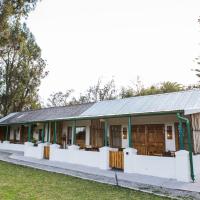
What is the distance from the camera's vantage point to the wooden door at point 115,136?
53.3 feet

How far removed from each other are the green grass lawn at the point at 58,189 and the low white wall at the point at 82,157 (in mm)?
2688

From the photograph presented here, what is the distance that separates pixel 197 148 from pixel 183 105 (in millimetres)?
2142

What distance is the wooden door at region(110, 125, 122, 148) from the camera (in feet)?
53.3

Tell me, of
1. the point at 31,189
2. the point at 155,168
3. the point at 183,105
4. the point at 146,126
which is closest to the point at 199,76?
the point at 146,126

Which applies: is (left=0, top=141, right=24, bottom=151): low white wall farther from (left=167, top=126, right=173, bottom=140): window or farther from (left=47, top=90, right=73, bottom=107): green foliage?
(left=47, top=90, right=73, bottom=107): green foliage

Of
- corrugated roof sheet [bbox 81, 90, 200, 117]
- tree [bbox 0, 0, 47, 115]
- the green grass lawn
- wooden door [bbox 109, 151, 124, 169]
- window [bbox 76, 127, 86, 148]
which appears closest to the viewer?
the green grass lawn

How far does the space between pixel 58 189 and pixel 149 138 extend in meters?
8.19

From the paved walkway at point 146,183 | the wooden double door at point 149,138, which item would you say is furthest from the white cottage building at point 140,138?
the paved walkway at point 146,183

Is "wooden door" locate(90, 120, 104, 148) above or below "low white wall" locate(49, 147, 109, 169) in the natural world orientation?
above

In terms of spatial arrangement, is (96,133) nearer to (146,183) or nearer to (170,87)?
(146,183)

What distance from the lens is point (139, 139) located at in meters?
15.2

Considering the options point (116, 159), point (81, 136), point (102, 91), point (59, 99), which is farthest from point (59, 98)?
point (116, 159)

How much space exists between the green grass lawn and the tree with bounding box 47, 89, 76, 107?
4201 cm

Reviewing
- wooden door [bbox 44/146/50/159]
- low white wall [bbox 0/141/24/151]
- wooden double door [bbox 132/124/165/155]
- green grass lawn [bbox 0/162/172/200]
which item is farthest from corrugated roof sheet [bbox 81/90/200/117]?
low white wall [bbox 0/141/24/151]
